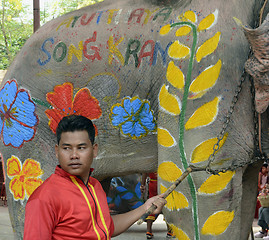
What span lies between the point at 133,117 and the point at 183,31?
64 centimetres

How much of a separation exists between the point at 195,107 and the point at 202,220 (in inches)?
24.8

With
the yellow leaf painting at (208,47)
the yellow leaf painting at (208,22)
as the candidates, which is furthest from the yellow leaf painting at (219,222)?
the yellow leaf painting at (208,22)

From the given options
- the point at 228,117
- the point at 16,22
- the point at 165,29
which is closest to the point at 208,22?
the point at 165,29

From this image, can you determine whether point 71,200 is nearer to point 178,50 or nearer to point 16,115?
point 178,50

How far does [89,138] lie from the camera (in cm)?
246

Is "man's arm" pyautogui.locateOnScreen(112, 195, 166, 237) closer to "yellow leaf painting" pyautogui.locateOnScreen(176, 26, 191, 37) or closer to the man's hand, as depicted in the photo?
the man's hand

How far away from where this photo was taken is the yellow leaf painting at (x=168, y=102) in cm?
333

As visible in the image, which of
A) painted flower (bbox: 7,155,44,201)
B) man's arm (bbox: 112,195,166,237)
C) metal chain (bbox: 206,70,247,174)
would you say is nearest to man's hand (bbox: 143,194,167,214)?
man's arm (bbox: 112,195,166,237)

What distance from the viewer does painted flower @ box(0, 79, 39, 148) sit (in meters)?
3.95

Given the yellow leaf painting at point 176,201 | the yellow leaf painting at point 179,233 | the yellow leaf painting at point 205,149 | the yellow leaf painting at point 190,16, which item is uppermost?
the yellow leaf painting at point 190,16

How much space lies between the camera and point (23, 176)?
395 cm

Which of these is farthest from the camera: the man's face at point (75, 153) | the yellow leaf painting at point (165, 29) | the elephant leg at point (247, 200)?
the elephant leg at point (247, 200)

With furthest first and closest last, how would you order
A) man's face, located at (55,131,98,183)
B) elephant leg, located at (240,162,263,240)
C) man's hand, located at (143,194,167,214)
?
1. elephant leg, located at (240,162,263,240)
2. man's hand, located at (143,194,167,214)
3. man's face, located at (55,131,98,183)

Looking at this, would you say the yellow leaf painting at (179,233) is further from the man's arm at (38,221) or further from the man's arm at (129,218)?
the man's arm at (38,221)
